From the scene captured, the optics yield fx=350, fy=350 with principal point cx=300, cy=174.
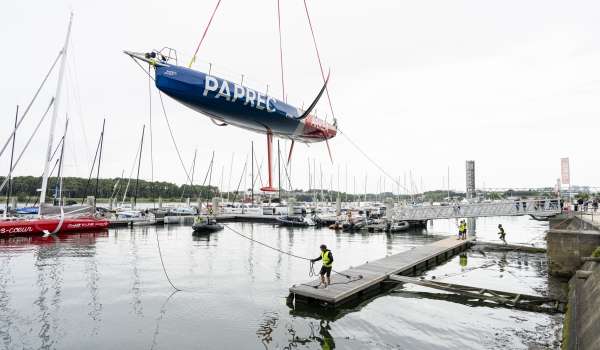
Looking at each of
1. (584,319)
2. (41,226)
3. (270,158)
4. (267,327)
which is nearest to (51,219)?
(41,226)

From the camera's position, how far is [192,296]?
17.0 metres

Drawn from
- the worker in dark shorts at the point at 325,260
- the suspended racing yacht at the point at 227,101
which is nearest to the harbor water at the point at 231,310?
the worker in dark shorts at the point at 325,260

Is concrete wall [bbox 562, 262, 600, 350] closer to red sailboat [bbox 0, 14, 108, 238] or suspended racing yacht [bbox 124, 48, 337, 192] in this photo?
suspended racing yacht [bbox 124, 48, 337, 192]

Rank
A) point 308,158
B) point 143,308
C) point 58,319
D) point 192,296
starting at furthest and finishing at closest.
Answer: point 308,158
point 192,296
point 143,308
point 58,319

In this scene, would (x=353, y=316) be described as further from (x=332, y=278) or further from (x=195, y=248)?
(x=195, y=248)

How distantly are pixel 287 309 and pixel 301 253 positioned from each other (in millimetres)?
16586

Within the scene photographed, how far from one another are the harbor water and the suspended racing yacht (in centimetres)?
614

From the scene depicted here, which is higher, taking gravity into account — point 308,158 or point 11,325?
point 308,158

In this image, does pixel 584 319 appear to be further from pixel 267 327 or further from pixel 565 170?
pixel 565 170

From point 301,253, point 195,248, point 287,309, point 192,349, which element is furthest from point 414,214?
point 192,349

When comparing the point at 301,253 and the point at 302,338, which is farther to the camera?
the point at 301,253

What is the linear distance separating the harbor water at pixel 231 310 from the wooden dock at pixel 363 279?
58cm

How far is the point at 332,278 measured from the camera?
17922 millimetres

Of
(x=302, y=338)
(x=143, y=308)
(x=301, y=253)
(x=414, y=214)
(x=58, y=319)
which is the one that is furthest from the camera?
(x=414, y=214)
